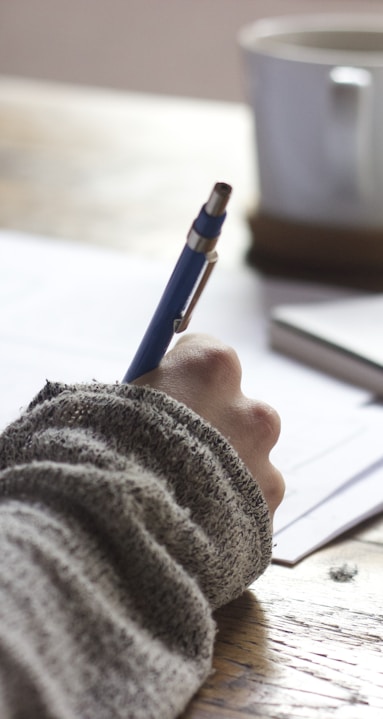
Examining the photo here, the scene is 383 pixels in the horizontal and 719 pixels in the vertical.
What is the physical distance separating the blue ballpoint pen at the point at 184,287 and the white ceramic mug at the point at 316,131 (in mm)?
424

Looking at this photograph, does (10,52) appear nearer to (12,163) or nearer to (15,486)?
(12,163)

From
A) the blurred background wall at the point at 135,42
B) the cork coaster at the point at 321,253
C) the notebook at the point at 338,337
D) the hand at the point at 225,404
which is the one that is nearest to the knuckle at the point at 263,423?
the hand at the point at 225,404

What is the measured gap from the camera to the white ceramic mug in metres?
0.80

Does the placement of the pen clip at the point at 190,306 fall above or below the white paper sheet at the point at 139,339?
above

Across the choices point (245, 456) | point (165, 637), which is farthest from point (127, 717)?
point (245, 456)

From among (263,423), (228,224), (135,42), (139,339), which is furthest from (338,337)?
(135,42)

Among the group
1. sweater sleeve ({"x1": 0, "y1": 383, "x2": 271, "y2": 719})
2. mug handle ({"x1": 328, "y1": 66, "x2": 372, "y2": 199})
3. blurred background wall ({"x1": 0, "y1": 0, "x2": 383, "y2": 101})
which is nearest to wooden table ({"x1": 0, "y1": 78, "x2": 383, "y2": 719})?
sweater sleeve ({"x1": 0, "y1": 383, "x2": 271, "y2": 719})

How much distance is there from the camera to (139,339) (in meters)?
0.72

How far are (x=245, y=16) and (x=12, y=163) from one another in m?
1.25

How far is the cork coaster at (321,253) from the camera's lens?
0.87 meters

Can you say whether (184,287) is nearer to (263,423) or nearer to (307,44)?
(263,423)

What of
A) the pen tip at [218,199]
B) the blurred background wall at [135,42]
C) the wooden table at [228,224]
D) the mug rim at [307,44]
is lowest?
the blurred background wall at [135,42]

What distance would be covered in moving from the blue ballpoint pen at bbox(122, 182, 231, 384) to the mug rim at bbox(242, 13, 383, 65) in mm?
436

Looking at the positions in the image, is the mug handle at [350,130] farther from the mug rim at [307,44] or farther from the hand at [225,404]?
the hand at [225,404]
